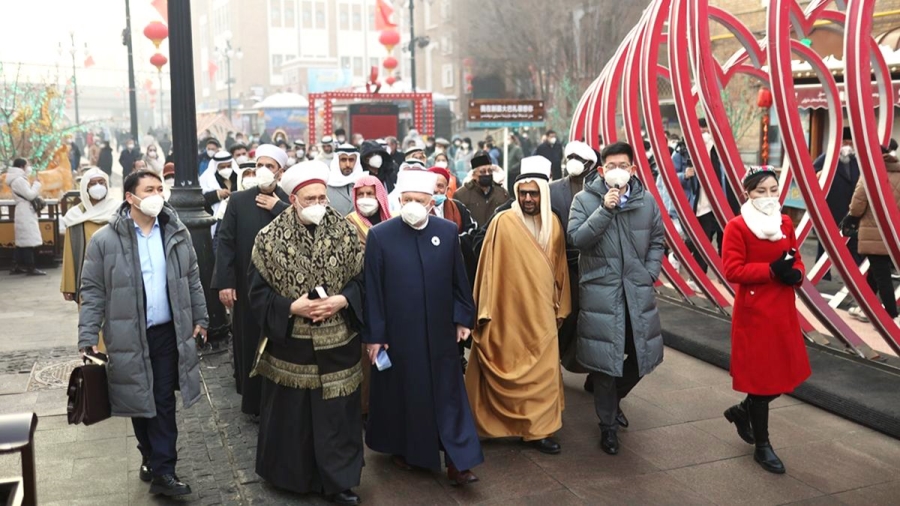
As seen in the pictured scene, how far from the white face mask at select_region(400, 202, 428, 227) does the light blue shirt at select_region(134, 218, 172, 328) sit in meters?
1.30

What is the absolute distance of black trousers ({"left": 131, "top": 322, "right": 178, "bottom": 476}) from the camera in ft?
15.9

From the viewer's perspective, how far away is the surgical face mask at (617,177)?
213 inches

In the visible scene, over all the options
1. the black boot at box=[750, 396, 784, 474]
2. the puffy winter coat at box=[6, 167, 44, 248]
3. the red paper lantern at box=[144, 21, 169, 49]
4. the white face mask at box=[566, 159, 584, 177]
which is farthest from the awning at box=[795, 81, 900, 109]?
the red paper lantern at box=[144, 21, 169, 49]

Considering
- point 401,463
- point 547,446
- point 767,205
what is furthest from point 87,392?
point 767,205

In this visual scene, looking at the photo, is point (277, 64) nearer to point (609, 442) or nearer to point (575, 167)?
point (575, 167)

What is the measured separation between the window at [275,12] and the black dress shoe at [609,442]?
78.5m

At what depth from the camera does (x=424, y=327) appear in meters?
5.02

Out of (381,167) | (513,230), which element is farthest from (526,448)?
(381,167)

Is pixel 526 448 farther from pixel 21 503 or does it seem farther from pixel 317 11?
pixel 317 11

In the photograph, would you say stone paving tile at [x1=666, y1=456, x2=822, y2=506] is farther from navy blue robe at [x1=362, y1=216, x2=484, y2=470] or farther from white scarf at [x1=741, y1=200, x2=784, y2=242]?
white scarf at [x1=741, y1=200, x2=784, y2=242]

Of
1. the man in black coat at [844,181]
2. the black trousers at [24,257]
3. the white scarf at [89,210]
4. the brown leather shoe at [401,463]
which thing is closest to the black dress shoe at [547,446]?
the brown leather shoe at [401,463]

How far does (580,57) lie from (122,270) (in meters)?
26.2

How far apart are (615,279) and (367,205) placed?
64.5 inches

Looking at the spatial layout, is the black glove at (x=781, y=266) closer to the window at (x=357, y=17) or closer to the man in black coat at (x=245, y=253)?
the man in black coat at (x=245, y=253)
